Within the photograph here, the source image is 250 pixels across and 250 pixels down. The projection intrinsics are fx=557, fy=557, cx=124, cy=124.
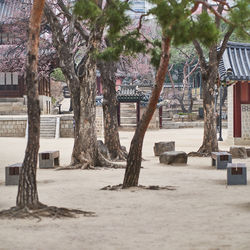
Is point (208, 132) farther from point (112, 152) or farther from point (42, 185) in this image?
point (42, 185)

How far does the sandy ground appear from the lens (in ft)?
20.8

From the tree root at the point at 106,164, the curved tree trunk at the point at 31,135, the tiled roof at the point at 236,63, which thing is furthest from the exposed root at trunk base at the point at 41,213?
the tiled roof at the point at 236,63

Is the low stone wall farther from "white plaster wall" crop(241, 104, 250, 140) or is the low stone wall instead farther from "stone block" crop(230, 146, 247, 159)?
"stone block" crop(230, 146, 247, 159)

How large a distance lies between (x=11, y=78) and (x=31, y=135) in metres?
33.7

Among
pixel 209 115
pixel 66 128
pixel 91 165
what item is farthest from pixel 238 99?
pixel 91 165

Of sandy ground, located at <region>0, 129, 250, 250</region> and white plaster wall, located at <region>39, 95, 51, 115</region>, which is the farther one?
white plaster wall, located at <region>39, 95, 51, 115</region>

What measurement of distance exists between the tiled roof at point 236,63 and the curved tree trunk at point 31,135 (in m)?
15.7

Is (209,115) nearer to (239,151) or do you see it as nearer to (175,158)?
(239,151)

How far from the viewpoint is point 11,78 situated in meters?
41.2

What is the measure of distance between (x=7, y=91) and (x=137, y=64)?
39.7 feet

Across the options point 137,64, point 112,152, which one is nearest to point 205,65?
point 112,152

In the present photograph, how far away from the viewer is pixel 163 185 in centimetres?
1173

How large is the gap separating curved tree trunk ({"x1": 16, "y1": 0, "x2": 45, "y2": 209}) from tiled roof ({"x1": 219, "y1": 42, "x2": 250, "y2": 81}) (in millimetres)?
15693

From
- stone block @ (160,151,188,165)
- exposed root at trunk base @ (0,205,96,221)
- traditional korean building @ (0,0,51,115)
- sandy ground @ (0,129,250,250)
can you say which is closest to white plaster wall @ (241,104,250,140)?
stone block @ (160,151,188,165)
